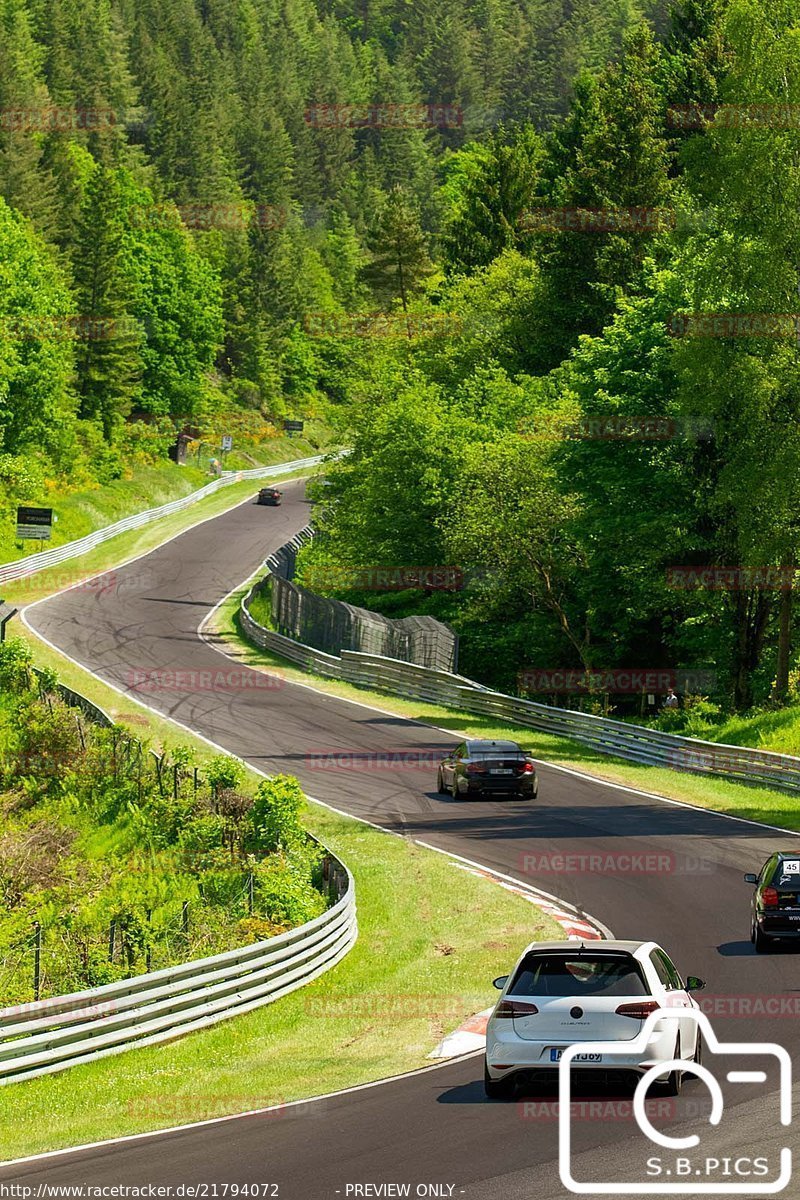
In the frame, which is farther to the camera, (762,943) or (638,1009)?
(762,943)

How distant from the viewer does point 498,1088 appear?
14.3 meters

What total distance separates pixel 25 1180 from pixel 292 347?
15850cm

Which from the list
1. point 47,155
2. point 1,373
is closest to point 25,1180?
point 1,373

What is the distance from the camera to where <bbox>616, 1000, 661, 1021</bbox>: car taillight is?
45.2 ft

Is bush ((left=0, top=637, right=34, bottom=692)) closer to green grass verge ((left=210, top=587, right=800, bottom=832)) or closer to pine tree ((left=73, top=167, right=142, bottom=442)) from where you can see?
green grass verge ((left=210, top=587, right=800, bottom=832))

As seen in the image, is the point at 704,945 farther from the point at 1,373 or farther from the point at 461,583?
the point at 1,373

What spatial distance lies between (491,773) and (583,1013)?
78.6 feet

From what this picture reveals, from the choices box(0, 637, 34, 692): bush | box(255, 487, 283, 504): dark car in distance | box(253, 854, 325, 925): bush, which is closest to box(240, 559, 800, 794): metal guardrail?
box(0, 637, 34, 692): bush

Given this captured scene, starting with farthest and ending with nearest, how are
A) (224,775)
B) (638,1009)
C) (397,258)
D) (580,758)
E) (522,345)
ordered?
(397,258) < (522,345) < (580,758) < (224,775) < (638,1009)

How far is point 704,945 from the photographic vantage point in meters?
22.5

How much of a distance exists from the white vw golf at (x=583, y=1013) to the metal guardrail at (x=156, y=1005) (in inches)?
271

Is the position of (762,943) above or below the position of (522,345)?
below

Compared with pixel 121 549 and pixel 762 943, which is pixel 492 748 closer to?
pixel 762 943

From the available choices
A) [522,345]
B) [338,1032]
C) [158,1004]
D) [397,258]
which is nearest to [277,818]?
[158,1004]
